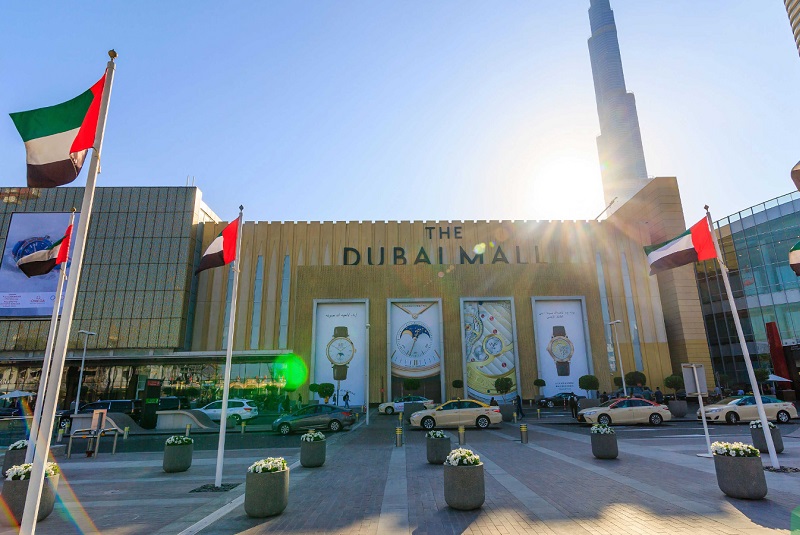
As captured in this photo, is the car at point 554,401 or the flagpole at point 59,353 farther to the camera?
the car at point 554,401

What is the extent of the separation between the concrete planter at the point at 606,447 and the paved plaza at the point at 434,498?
25 centimetres

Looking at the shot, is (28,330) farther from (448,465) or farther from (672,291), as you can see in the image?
(672,291)

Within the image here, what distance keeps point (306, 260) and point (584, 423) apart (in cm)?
3531

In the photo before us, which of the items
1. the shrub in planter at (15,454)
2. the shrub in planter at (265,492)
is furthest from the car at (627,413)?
the shrub in planter at (15,454)

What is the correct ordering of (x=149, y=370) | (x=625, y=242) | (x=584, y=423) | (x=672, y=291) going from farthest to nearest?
1. (x=625, y=242)
2. (x=672, y=291)
3. (x=149, y=370)
4. (x=584, y=423)

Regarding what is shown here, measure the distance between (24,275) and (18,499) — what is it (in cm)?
5396

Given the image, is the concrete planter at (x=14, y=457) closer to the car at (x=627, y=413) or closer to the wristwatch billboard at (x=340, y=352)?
the car at (x=627, y=413)

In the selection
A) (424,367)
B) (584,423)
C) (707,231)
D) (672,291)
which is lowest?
(584,423)

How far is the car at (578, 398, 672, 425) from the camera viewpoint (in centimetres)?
2305

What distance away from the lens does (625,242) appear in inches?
2067

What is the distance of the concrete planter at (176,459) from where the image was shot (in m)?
12.5

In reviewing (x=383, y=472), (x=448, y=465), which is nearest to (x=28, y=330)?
(x=383, y=472)

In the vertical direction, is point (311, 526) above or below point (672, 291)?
below

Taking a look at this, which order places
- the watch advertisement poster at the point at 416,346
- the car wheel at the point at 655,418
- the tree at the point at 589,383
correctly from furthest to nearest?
the watch advertisement poster at the point at 416,346
the tree at the point at 589,383
the car wheel at the point at 655,418
